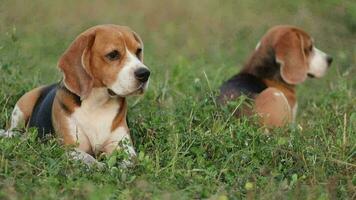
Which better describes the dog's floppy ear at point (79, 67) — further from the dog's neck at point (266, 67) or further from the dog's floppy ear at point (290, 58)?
the dog's floppy ear at point (290, 58)

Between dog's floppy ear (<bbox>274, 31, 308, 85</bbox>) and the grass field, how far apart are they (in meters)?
0.41

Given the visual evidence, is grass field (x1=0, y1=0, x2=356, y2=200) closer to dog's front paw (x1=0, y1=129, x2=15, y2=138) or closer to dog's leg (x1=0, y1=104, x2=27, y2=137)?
dog's leg (x1=0, y1=104, x2=27, y2=137)

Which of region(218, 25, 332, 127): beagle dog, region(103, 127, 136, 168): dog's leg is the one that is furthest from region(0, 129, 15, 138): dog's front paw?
region(218, 25, 332, 127): beagle dog

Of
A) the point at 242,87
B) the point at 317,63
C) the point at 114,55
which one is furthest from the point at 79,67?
the point at 317,63

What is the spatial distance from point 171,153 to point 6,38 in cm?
316

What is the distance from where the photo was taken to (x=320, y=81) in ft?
40.7

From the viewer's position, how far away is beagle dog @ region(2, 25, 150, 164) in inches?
301

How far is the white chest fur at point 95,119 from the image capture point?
306 inches

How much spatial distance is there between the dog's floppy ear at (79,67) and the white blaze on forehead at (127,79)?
0.71 feet

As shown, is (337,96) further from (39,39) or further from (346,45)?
(39,39)

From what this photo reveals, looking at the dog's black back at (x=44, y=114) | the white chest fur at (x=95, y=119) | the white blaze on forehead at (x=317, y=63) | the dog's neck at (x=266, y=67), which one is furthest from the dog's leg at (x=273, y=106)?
the dog's black back at (x=44, y=114)

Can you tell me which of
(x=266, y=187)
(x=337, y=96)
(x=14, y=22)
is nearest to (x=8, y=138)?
(x=266, y=187)

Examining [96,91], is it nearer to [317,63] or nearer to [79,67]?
[79,67]

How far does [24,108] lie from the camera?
8617 millimetres
